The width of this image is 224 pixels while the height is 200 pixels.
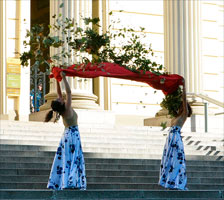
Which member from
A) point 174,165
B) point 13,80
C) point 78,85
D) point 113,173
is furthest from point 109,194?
point 13,80

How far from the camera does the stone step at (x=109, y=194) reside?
33.7 feet

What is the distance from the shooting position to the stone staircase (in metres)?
11.6

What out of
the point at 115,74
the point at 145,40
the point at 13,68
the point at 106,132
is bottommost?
the point at 106,132

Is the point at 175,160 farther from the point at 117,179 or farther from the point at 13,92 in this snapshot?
the point at 13,92

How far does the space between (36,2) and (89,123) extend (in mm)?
10224

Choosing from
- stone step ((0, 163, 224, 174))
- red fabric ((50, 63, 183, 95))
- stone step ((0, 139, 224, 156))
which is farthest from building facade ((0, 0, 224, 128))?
red fabric ((50, 63, 183, 95))

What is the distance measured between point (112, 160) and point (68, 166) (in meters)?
3.28

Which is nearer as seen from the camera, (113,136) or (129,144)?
(129,144)

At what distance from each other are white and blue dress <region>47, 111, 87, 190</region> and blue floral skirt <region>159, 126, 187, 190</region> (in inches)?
64.1

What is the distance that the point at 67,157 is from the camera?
1189 cm

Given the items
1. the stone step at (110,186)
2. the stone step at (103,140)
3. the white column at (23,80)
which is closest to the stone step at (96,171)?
the stone step at (110,186)

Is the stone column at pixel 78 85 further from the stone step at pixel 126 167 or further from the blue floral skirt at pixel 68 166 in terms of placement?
the blue floral skirt at pixel 68 166

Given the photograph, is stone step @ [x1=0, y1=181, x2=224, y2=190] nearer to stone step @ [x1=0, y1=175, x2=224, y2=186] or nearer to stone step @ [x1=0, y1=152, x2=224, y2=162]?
stone step @ [x1=0, y1=175, x2=224, y2=186]

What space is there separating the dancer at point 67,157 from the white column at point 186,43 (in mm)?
10324
